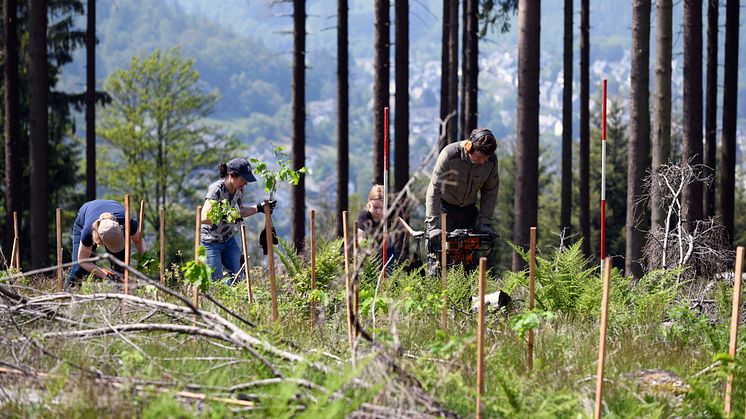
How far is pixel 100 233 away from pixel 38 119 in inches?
475

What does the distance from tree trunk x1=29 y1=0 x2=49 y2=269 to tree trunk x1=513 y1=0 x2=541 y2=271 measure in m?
9.54

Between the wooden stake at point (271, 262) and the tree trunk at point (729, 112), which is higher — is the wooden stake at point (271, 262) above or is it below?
below

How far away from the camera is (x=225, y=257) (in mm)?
10688

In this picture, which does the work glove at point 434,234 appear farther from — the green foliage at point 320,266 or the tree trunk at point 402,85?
the tree trunk at point 402,85

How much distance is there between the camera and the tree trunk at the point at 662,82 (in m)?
15.4

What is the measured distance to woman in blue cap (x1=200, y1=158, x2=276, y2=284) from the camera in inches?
389

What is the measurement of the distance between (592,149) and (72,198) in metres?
29.4

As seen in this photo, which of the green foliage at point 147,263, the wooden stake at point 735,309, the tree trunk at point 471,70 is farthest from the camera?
the tree trunk at point 471,70

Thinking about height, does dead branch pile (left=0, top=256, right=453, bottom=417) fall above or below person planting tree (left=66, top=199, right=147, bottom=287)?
below

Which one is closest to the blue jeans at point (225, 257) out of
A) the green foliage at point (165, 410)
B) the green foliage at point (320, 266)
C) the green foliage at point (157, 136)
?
the green foliage at point (320, 266)

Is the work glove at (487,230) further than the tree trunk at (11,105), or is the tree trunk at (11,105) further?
the tree trunk at (11,105)

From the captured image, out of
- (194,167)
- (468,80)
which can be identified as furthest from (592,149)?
(468,80)

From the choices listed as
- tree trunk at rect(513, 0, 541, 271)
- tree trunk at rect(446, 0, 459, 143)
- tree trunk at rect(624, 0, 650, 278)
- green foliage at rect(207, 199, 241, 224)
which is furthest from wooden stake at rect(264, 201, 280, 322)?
tree trunk at rect(446, 0, 459, 143)

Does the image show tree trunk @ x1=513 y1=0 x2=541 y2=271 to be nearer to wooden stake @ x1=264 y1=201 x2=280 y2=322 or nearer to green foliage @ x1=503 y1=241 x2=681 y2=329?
green foliage @ x1=503 y1=241 x2=681 y2=329
